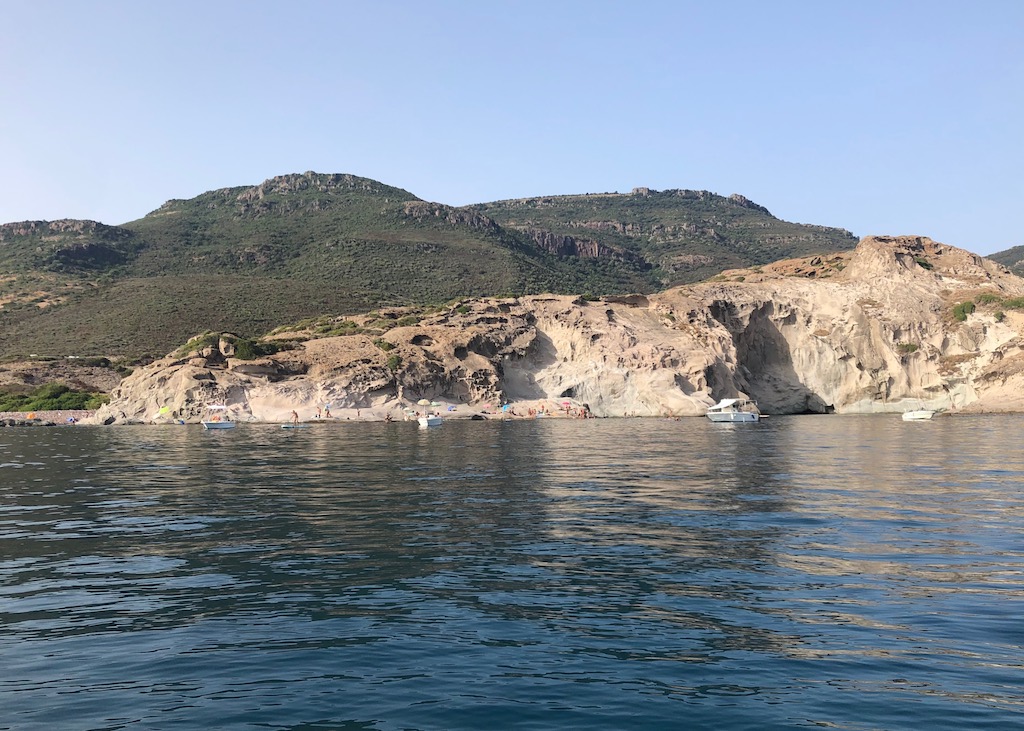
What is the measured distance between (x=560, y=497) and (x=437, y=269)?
132664 millimetres

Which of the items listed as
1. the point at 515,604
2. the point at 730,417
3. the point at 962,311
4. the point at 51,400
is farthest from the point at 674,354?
the point at 515,604

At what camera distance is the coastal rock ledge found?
8162 centimetres

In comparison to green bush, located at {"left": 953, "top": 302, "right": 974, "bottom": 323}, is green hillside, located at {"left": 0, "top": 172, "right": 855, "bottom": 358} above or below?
above

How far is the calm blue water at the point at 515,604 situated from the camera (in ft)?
29.0

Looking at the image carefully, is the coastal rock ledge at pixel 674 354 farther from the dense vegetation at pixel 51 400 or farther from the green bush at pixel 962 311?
the dense vegetation at pixel 51 400

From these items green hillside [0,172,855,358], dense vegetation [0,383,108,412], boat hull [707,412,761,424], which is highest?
green hillside [0,172,855,358]

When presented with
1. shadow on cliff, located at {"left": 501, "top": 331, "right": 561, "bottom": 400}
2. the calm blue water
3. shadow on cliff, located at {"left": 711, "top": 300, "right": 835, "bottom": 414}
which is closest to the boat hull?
shadow on cliff, located at {"left": 501, "top": 331, "right": 561, "bottom": 400}

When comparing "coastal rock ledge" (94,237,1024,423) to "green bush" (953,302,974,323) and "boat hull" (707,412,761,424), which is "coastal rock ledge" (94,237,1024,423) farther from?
"boat hull" (707,412,761,424)

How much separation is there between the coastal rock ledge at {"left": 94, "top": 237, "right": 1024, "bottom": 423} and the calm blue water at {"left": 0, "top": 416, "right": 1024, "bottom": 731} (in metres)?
53.2

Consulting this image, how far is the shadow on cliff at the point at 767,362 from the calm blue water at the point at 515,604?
66229mm

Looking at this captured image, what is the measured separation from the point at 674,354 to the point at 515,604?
254 ft

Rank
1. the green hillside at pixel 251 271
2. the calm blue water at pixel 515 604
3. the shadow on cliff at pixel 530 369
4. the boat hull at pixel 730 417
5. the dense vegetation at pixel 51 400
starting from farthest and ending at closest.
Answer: the green hillside at pixel 251 271, the dense vegetation at pixel 51 400, the shadow on cliff at pixel 530 369, the boat hull at pixel 730 417, the calm blue water at pixel 515 604

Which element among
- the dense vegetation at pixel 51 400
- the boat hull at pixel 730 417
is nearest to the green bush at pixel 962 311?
the boat hull at pixel 730 417

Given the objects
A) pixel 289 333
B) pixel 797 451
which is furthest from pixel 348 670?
pixel 289 333
